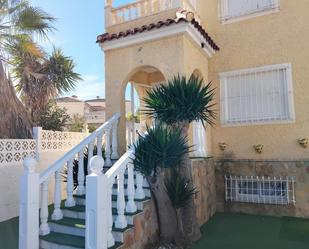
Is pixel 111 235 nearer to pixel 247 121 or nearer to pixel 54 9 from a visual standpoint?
pixel 247 121

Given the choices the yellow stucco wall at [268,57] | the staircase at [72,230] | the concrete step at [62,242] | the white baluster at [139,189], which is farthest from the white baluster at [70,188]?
the yellow stucco wall at [268,57]

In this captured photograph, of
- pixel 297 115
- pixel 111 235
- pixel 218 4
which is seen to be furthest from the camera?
pixel 218 4

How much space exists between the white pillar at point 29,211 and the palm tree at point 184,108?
11.8 feet

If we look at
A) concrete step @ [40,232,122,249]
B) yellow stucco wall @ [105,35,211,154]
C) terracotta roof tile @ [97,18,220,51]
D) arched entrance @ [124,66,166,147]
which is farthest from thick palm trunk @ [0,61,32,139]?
concrete step @ [40,232,122,249]

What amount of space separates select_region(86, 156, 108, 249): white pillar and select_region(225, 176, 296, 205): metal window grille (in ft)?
24.3

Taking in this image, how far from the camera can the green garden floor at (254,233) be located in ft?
25.4

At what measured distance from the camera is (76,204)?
8.04 m

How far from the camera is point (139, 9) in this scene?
1107 centimetres

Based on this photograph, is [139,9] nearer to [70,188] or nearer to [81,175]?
[81,175]

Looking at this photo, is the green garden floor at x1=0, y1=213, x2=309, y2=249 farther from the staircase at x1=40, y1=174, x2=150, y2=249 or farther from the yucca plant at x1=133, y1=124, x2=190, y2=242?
the staircase at x1=40, y1=174, x2=150, y2=249

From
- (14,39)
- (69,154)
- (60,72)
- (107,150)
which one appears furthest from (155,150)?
(60,72)

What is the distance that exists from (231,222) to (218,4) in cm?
923

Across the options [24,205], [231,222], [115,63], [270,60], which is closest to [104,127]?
[115,63]

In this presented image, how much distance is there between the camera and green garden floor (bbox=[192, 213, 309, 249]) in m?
7.75
